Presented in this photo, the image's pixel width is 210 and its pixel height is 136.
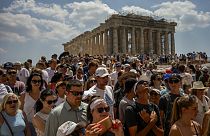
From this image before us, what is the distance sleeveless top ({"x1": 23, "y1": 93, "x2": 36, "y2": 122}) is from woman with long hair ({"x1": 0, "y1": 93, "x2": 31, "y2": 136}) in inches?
24.1

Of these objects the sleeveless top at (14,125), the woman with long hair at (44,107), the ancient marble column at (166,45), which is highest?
the ancient marble column at (166,45)

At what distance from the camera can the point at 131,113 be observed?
584 centimetres

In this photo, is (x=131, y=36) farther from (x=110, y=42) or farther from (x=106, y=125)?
(x=106, y=125)

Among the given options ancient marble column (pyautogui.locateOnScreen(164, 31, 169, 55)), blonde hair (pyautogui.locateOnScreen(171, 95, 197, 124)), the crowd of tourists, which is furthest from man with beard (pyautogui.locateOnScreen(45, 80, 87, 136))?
ancient marble column (pyautogui.locateOnScreen(164, 31, 169, 55))

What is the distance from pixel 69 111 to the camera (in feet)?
17.6

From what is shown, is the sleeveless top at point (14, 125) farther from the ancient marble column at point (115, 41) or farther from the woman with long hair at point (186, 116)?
the ancient marble column at point (115, 41)

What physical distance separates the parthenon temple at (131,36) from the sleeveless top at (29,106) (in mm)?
52048

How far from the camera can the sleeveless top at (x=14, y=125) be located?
239 inches

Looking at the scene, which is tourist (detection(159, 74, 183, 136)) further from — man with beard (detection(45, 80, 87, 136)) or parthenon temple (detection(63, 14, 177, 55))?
parthenon temple (detection(63, 14, 177, 55))

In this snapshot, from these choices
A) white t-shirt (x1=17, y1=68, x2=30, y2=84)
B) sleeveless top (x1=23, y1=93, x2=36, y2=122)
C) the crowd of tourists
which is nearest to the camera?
the crowd of tourists

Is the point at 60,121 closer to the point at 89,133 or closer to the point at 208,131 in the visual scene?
the point at 89,133

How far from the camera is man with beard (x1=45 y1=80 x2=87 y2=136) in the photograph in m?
5.26

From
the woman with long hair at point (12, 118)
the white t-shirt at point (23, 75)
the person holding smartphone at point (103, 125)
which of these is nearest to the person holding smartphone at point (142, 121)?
the person holding smartphone at point (103, 125)

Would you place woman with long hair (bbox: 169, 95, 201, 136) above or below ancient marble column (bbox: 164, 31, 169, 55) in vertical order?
below
